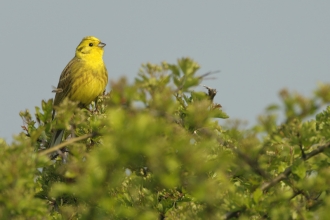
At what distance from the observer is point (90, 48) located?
9.88 meters

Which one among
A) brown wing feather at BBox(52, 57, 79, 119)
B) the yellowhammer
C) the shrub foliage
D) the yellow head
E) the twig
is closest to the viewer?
the shrub foliage

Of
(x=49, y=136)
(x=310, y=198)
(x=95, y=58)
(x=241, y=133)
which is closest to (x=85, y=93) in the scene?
(x=95, y=58)

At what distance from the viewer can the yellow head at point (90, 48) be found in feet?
32.0

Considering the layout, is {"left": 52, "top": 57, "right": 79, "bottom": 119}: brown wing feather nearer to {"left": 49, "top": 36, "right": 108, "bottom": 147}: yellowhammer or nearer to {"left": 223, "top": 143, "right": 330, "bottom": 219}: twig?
{"left": 49, "top": 36, "right": 108, "bottom": 147}: yellowhammer

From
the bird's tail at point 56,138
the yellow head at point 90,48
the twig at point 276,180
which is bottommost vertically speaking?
the twig at point 276,180

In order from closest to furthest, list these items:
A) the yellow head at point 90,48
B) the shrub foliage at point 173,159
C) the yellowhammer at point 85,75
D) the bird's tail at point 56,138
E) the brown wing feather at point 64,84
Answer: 1. the shrub foliage at point 173,159
2. the bird's tail at point 56,138
3. the yellowhammer at point 85,75
4. the brown wing feather at point 64,84
5. the yellow head at point 90,48

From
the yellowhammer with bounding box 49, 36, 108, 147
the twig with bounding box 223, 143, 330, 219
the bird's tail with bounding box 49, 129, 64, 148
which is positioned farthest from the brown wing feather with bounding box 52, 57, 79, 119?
the twig with bounding box 223, 143, 330, 219

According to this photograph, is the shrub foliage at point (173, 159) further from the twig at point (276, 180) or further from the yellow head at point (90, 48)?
the yellow head at point (90, 48)

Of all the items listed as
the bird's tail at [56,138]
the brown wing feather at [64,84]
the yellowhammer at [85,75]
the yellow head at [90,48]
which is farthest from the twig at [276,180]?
the yellow head at [90,48]

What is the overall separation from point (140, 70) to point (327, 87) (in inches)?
35.4

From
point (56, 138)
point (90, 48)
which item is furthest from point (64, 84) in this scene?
point (56, 138)

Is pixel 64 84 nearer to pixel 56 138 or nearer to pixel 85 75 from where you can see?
pixel 85 75

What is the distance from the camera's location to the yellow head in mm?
9750

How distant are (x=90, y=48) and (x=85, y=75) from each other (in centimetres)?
75
